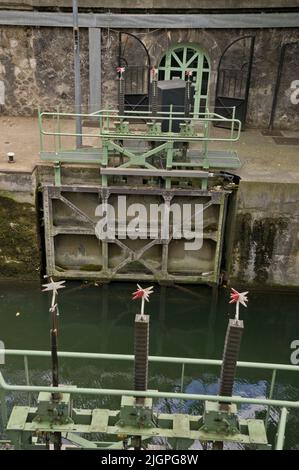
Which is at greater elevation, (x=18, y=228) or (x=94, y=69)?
(x=94, y=69)

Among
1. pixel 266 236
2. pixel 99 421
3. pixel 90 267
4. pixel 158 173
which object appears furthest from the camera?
pixel 90 267

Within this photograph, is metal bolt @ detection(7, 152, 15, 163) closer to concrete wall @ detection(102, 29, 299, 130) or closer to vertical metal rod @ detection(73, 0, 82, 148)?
vertical metal rod @ detection(73, 0, 82, 148)

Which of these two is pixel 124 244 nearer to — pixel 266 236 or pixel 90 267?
pixel 90 267

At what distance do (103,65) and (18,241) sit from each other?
568cm

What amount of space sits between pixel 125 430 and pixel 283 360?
19.3 feet

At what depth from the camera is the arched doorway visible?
14.5m

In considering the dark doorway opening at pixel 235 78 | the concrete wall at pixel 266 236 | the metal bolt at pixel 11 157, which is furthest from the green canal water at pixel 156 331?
the dark doorway opening at pixel 235 78

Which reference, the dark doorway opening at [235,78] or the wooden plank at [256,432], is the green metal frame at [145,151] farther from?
the wooden plank at [256,432]

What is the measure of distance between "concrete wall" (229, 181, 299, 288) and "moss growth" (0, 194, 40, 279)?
4564 millimetres

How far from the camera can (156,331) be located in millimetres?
11664

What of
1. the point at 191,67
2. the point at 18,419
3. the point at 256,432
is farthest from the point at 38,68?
the point at 256,432

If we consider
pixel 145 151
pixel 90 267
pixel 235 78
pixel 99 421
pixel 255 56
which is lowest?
pixel 90 267
